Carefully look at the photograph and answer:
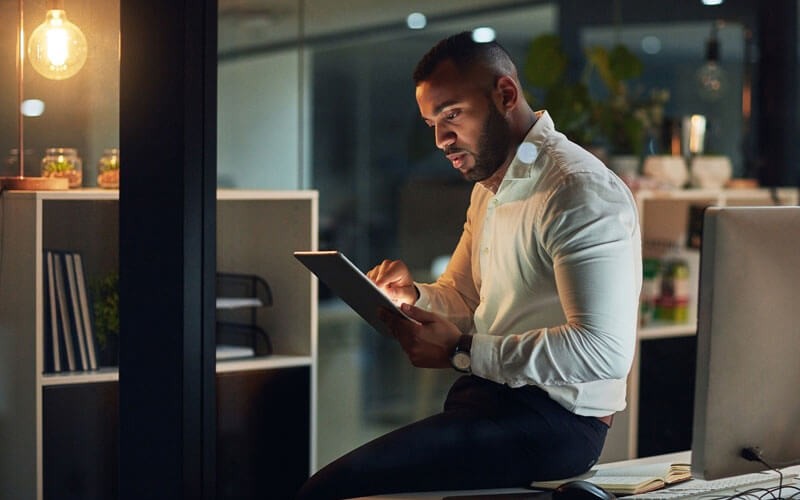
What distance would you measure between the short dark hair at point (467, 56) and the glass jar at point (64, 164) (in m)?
0.93

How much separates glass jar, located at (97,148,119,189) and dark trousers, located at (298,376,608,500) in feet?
2.96

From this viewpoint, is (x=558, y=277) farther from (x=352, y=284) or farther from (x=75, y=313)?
(x=75, y=313)

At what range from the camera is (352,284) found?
223 centimetres

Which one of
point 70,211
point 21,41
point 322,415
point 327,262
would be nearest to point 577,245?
point 327,262

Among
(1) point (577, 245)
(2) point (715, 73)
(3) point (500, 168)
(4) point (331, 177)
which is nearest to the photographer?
(1) point (577, 245)

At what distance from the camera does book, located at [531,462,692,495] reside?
217cm

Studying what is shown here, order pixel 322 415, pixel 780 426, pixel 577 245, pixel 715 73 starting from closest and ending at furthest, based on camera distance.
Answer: pixel 780 426, pixel 577 245, pixel 322 415, pixel 715 73

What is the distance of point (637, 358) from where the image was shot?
447cm

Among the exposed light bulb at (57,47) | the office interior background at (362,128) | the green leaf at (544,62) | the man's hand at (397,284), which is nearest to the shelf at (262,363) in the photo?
the office interior background at (362,128)

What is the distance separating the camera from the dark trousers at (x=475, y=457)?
2301 millimetres

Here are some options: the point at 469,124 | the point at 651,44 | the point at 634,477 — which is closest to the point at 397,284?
the point at 469,124

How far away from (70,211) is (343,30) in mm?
1486

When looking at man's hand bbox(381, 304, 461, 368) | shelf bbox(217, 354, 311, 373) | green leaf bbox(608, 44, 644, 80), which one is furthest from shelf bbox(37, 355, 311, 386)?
green leaf bbox(608, 44, 644, 80)

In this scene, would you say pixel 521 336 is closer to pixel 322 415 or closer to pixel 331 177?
pixel 322 415
